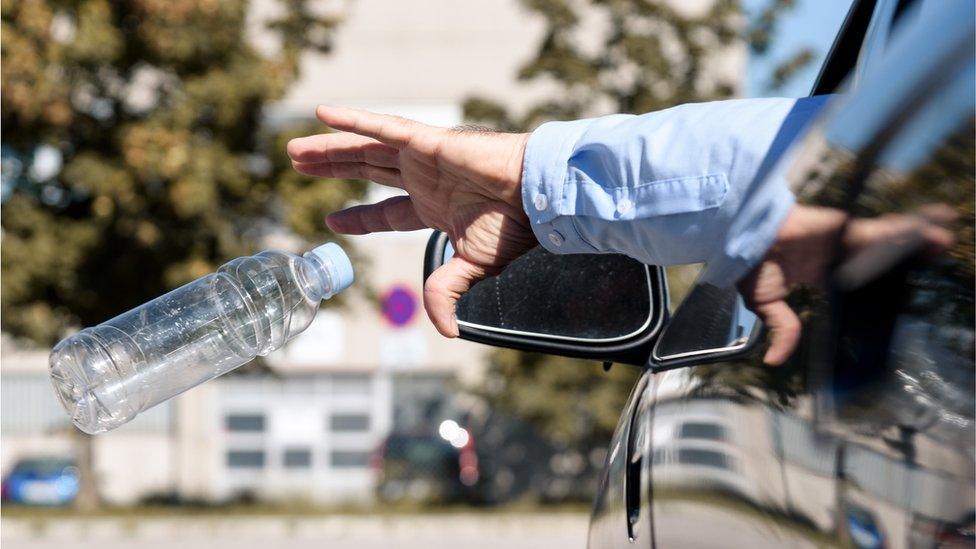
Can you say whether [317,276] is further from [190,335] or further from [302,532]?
[302,532]

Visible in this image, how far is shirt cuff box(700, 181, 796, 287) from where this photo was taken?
3.93ft

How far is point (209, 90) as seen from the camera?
1551 cm

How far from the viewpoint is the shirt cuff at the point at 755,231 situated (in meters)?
1.20

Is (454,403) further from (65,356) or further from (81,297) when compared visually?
(65,356)

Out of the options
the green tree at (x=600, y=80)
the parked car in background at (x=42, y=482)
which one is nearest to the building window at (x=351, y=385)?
the parked car in background at (x=42, y=482)

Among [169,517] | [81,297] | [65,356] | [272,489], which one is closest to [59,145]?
[81,297]

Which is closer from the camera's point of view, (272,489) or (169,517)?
(169,517)

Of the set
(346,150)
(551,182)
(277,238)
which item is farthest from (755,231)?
(277,238)

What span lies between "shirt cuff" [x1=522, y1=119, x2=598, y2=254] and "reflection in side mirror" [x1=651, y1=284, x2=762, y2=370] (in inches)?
6.3

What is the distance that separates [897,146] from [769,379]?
0.26m

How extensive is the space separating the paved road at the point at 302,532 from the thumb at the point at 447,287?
1220cm

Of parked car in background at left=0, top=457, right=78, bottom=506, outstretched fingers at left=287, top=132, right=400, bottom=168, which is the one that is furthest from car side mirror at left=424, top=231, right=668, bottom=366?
parked car in background at left=0, top=457, right=78, bottom=506

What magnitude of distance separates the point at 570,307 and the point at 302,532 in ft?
44.8

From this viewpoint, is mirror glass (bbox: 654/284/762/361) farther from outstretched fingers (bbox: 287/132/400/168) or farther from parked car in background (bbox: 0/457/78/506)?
parked car in background (bbox: 0/457/78/506)
